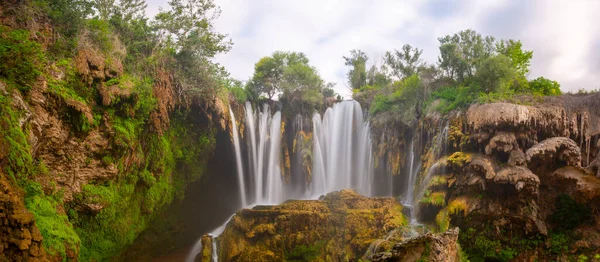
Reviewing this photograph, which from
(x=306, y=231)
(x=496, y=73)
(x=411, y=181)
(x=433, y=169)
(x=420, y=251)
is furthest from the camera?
(x=411, y=181)

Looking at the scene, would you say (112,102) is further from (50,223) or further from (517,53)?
(517,53)

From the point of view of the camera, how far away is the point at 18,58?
9.20 m

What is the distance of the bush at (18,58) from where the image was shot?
9008 millimetres

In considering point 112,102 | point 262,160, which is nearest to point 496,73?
point 262,160

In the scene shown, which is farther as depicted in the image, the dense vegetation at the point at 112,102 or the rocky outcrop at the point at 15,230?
the dense vegetation at the point at 112,102

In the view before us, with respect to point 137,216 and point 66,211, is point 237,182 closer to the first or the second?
point 137,216

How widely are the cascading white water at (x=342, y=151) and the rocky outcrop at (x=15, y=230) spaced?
16.5 metres

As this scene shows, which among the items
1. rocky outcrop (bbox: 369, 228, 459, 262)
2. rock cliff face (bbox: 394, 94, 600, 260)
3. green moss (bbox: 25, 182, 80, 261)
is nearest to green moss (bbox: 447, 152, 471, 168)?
rock cliff face (bbox: 394, 94, 600, 260)

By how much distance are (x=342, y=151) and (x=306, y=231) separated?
9788 millimetres

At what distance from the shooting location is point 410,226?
14.1 metres

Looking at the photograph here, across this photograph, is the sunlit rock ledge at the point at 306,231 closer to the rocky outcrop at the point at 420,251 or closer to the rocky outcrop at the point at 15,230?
the rocky outcrop at the point at 420,251

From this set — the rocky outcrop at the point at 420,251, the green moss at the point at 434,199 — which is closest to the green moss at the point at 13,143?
the rocky outcrop at the point at 420,251

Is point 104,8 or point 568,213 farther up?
point 104,8

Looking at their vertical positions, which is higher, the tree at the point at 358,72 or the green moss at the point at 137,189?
the tree at the point at 358,72
